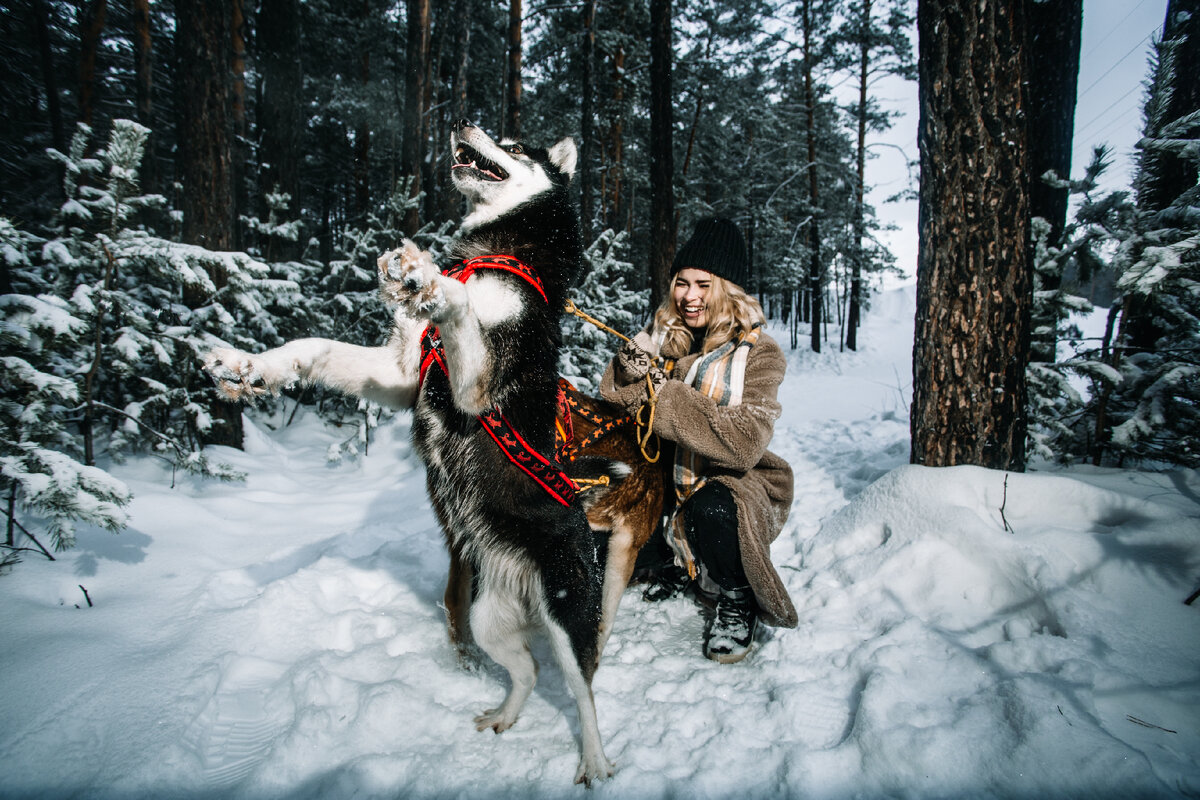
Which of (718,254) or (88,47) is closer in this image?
(718,254)

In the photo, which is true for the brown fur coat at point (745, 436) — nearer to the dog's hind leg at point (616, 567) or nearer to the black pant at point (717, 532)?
the black pant at point (717, 532)

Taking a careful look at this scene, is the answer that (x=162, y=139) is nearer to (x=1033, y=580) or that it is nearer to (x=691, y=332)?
(x=691, y=332)

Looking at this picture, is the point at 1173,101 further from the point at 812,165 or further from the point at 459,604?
the point at 812,165

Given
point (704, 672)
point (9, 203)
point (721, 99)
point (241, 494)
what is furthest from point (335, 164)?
point (704, 672)

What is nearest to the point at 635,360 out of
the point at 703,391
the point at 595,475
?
the point at 703,391

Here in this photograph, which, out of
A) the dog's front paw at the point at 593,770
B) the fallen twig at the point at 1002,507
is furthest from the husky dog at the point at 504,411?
the fallen twig at the point at 1002,507

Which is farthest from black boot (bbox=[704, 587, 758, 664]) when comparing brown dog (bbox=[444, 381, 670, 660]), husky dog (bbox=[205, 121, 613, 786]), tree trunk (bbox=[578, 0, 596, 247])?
tree trunk (bbox=[578, 0, 596, 247])

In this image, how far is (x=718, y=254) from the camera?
104 inches

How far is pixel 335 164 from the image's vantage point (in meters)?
19.3

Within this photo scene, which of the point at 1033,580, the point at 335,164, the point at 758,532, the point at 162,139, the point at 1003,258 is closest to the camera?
the point at 1033,580

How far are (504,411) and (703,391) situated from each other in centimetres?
113

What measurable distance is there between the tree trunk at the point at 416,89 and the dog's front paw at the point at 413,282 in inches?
299

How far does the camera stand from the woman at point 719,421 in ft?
7.50

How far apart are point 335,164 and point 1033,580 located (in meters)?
23.6
